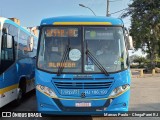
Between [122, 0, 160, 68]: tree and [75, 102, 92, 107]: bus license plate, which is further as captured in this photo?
[122, 0, 160, 68]: tree

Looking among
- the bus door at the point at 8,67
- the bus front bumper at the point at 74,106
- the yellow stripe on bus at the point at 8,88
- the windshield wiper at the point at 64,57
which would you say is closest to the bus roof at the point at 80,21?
the windshield wiper at the point at 64,57

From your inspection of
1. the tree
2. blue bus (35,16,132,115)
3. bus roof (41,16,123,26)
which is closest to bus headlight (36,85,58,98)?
blue bus (35,16,132,115)

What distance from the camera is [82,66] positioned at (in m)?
8.60

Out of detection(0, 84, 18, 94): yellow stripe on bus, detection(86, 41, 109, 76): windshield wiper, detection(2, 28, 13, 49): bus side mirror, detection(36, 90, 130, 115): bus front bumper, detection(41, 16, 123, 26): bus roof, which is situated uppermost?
detection(41, 16, 123, 26): bus roof

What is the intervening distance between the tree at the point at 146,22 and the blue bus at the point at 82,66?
1674 inches

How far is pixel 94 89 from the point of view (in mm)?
8391

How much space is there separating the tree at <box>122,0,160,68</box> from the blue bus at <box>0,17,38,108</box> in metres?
38.6

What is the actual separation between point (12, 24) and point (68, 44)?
3202 millimetres

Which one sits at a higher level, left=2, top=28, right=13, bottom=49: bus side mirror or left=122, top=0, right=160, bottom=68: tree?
left=122, top=0, right=160, bottom=68: tree

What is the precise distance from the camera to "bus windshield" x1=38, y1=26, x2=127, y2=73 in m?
8.62

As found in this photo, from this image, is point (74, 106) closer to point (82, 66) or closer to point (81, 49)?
point (82, 66)

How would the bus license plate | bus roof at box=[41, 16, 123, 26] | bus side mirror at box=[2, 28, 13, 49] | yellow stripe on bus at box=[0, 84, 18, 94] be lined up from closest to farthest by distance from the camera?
the bus license plate
bus roof at box=[41, 16, 123, 26]
yellow stripe on bus at box=[0, 84, 18, 94]
bus side mirror at box=[2, 28, 13, 49]

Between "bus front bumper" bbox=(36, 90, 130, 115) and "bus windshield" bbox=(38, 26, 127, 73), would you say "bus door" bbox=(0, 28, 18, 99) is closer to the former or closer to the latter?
"bus windshield" bbox=(38, 26, 127, 73)

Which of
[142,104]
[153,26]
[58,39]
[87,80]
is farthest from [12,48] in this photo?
[153,26]
